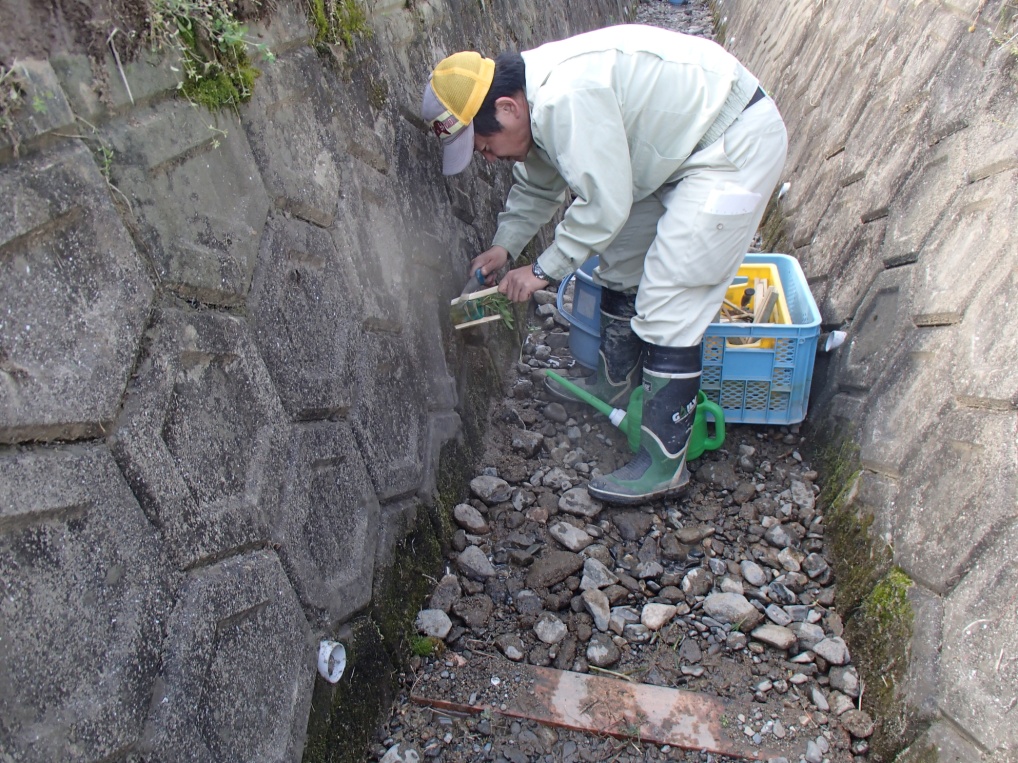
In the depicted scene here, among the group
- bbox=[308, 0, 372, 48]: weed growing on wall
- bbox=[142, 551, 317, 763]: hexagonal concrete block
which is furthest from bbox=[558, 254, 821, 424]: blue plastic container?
bbox=[142, 551, 317, 763]: hexagonal concrete block

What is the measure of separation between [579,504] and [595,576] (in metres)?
0.38

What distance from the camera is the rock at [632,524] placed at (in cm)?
276

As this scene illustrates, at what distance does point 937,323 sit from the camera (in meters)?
2.33

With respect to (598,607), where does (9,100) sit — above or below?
above

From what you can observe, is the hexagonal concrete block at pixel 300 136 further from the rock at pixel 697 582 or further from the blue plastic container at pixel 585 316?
the rock at pixel 697 582

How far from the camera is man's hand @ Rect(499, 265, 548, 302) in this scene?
2.66m

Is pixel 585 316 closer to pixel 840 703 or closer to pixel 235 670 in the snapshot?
pixel 840 703

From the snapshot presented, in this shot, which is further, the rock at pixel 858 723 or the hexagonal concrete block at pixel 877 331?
the hexagonal concrete block at pixel 877 331

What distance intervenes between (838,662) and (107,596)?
210cm

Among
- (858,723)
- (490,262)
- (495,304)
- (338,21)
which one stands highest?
(338,21)

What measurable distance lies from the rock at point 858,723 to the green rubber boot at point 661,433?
105 cm

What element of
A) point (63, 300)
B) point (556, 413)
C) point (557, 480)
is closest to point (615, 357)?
point (556, 413)

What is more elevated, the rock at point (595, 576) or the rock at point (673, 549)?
the rock at point (595, 576)

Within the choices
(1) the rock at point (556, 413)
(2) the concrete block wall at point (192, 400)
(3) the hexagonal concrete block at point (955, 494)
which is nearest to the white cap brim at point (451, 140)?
(2) the concrete block wall at point (192, 400)
